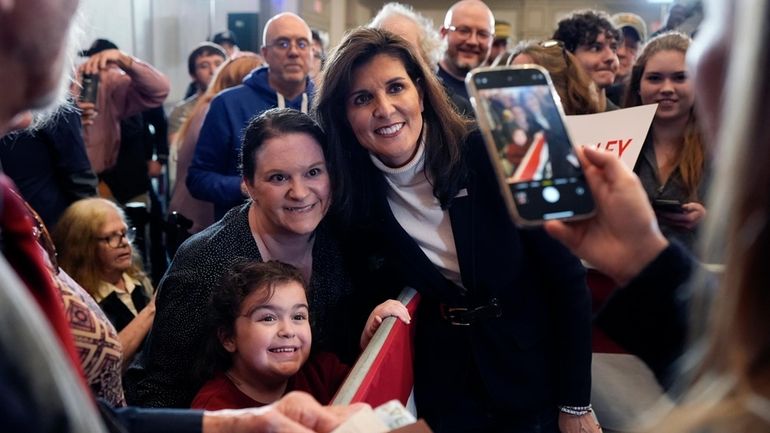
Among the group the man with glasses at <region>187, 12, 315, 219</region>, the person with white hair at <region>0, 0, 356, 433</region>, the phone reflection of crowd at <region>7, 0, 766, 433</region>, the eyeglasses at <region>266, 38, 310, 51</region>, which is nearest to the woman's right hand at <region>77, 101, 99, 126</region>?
the man with glasses at <region>187, 12, 315, 219</region>

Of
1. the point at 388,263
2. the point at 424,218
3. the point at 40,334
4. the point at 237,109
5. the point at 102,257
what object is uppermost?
the point at 40,334

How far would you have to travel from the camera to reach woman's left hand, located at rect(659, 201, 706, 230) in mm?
2768

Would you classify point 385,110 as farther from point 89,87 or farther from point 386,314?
point 89,87

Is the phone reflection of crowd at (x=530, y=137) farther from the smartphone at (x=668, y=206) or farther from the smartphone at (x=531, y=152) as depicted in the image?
the smartphone at (x=668, y=206)

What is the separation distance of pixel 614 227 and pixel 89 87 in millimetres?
3757

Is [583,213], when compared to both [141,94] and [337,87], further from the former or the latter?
[141,94]

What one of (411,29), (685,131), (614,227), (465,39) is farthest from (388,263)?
(465,39)

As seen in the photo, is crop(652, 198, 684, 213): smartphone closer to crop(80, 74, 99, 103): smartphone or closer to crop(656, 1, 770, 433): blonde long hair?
crop(656, 1, 770, 433): blonde long hair

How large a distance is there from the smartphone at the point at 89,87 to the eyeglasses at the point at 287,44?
40.9 inches

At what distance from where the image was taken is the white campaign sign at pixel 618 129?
2828 millimetres

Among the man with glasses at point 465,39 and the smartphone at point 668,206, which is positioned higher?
the man with glasses at point 465,39

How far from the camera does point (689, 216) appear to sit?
2.78 meters

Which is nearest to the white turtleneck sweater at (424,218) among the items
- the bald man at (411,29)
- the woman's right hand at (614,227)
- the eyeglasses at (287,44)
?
the woman's right hand at (614,227)

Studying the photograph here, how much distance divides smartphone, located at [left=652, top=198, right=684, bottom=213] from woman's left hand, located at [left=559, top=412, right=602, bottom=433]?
82cm
